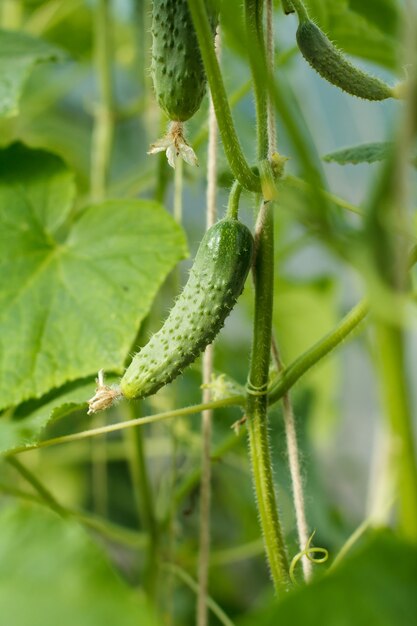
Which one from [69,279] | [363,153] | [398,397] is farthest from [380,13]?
[398,397]

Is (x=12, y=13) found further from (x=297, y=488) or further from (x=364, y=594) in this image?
(x=364, y=594)

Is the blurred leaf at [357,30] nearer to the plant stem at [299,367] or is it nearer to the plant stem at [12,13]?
the plant stem at [299,367]

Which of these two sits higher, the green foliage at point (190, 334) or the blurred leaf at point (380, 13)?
the blurred leaf at point (380, 13)

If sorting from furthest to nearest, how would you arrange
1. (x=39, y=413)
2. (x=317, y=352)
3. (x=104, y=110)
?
(x=104, y=110)
(x=39, y=413)
(x=317, y=352)

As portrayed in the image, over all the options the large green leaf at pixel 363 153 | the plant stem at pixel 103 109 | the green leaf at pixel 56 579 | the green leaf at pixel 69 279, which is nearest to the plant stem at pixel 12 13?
the plant stem at pixel 103 109

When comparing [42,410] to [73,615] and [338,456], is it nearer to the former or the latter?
[73,615]

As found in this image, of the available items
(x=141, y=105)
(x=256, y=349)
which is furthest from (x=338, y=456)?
(x=256, y=349)

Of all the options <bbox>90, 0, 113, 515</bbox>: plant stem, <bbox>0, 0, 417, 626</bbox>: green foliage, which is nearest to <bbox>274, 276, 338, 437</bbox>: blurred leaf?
<bbox>0, 0, 417, 626</bbox>: green foliage
